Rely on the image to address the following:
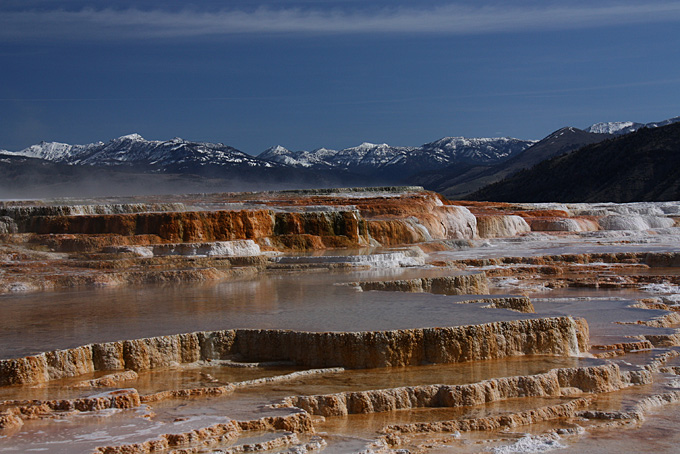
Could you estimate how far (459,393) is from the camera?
27.5 feet

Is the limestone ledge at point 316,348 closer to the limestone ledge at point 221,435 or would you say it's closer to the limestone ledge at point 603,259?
the limestone ledge at point 221,435

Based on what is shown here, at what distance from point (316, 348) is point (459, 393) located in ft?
5.68

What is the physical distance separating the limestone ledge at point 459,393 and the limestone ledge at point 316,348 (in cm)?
86

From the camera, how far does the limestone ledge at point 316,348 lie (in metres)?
9.05

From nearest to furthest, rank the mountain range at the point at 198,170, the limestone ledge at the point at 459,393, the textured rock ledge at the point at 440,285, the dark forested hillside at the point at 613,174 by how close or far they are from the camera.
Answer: the limestone ledge at the point at 459,393, the textured rock ledge at the point at 440,285, the dark forested hillside at the point at 613,174, the mountain range at the point at 198,170

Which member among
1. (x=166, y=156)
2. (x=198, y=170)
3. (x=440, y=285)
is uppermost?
(x=166, y=156)

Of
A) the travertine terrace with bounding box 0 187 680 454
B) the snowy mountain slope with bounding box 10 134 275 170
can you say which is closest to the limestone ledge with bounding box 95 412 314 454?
the travertine terrace with bounding box 0 187 680 454

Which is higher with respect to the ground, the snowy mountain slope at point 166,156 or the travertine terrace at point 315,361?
the snowy mountain slope at point 166,156

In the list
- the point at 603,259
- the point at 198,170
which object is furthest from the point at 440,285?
the point at 198,170

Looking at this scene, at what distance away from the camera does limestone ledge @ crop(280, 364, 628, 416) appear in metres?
8.06

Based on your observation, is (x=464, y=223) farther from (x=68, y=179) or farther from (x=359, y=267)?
(x=68, y=179)

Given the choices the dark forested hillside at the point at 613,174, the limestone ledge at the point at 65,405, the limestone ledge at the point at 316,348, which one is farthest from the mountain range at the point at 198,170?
the limestone ledge at the point at 65,405

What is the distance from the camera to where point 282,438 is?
23.4 ft

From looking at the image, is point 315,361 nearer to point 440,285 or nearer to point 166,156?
point 440,285
